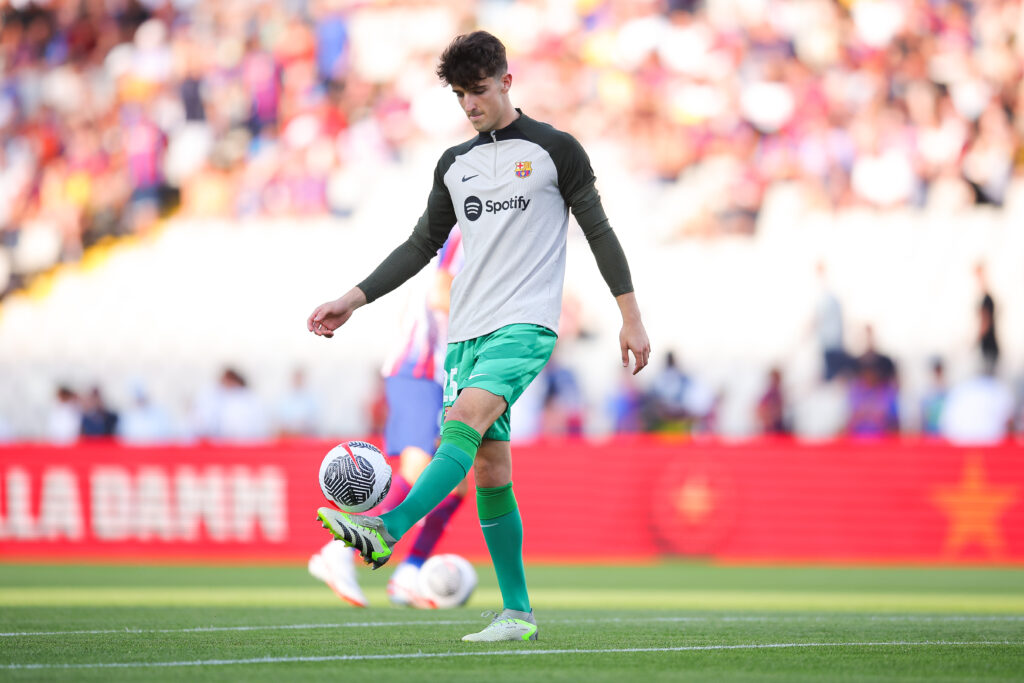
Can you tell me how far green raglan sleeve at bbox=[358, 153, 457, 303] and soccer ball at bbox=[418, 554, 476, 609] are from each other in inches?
112

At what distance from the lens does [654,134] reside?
18.8m

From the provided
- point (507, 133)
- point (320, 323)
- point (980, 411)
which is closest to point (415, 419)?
point (320, 323)

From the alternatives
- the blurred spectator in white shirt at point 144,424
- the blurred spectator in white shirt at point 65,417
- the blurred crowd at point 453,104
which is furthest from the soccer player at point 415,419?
the blurred crowd at point 453,104

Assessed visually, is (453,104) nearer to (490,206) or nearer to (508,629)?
(490,206)

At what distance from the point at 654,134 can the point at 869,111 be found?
2.74m

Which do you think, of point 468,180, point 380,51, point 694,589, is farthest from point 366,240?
point 468,180

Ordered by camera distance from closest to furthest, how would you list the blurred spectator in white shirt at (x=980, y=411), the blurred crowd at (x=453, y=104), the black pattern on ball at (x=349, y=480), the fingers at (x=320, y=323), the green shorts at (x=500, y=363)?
the black pattern on ball at (x=349, y=480) → the green shorts at (x=500, y=363) → the fingers at (x=320, y=323) → the blurred spectator in white shirt at (x=980, y=411) → the blurred crowd at (x=453, y=104)

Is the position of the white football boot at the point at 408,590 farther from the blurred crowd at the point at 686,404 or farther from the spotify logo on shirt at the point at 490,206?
the blurred crowd at the point at 686,404

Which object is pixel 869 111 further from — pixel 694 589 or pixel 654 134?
pixel 694 589

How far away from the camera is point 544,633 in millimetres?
6160

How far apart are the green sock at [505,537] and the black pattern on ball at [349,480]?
1.81ft

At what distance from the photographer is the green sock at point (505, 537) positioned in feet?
18.6

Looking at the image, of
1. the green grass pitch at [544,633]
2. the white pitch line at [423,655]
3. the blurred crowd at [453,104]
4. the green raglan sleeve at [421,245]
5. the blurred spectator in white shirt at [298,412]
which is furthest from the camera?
the blurred crowd at [453,104]

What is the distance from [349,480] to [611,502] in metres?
9.44
